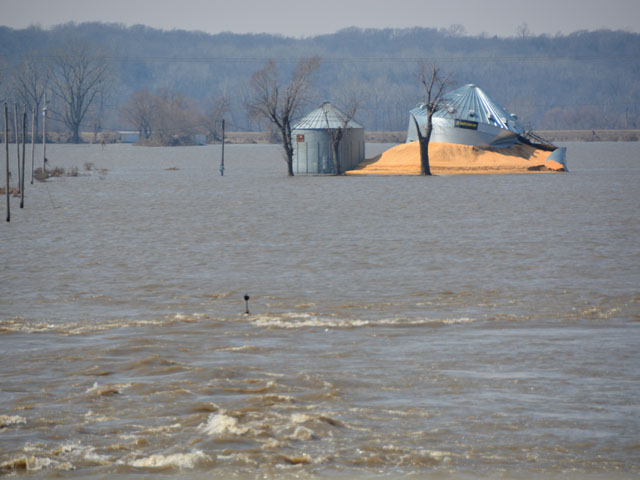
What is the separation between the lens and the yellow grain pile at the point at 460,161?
7238 centimetres

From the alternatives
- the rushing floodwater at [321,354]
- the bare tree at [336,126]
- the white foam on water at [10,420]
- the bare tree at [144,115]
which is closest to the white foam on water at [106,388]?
the rushing floodwater at [321,354]

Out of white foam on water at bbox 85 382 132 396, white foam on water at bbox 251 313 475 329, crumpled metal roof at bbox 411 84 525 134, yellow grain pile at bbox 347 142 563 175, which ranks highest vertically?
crumpled metal roof at bbox 411 84 525 134

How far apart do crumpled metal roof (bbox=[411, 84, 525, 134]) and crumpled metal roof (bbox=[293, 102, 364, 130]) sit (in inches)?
373

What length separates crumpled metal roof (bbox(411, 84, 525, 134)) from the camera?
76.8 m

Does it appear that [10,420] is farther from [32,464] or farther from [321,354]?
[321,354]

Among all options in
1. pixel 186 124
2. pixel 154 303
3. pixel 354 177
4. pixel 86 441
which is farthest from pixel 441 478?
pixel 186 124

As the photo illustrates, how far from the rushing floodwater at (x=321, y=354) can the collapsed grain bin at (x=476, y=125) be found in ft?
153

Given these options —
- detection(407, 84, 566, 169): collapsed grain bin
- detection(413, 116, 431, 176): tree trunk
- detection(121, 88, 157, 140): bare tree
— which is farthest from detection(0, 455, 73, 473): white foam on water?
detection(121, 88, 157, 140): bare tree

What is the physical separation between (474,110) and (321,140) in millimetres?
15376

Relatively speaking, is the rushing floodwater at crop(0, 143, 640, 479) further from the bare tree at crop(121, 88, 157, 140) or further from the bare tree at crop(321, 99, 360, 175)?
the bare tree at crop(121, 88, 157, 140)

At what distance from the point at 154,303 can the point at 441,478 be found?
9498 millimetres

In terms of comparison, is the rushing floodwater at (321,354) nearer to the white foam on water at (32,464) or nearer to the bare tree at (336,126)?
the white foam on water at (32,464)

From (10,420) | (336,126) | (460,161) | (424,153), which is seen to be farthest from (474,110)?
(10,420)

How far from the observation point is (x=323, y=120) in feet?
225
